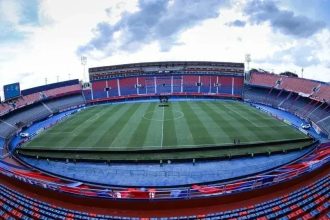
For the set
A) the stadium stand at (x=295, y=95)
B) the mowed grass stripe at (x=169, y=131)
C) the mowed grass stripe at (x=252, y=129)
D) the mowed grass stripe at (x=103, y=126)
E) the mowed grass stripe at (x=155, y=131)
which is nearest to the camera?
the mowed grass stripe at (x=169, y=131)

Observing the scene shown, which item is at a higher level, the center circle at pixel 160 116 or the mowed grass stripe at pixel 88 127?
the center circle at pixel 160 116

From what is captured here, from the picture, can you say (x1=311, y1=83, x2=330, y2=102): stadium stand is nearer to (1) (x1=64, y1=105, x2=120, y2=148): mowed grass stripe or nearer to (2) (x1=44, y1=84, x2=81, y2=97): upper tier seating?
(1) (x1=64, y1=105, x2=120, y2=148): mowed grass stripe

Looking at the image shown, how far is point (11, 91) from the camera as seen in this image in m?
58.8

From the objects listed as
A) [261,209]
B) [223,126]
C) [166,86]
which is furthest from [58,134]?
[166,86]

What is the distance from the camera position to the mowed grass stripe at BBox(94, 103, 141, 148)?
37094mm

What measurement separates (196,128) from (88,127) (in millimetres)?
17642

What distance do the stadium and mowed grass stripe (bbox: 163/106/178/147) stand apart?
162mm

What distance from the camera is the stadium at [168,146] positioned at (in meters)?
17.8

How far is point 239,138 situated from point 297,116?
20.5 meters

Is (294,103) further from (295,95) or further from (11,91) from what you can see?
(11,91)

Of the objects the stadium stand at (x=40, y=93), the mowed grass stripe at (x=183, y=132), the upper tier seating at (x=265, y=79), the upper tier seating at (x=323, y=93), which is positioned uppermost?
the upper tier seating at (x=265, y=79)

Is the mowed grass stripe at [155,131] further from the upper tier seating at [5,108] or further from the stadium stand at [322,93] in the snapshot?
the stadium stand at [322,93]

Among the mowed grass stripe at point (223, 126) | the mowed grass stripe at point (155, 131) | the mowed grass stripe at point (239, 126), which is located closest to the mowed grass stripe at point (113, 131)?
the mowed grass stripe at point (155, 131)

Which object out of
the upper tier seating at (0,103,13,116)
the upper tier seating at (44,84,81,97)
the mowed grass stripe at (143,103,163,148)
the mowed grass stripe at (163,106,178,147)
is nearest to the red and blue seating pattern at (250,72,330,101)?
the mowed grass stripe at (163,106,178,147)
